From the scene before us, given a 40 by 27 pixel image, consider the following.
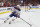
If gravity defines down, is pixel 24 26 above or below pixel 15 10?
below

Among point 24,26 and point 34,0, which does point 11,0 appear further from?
point 24,26

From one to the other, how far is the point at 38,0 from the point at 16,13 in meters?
7.98

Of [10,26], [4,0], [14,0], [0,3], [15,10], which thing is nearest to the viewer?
[10,26]

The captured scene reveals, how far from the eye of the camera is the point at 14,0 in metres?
8.58

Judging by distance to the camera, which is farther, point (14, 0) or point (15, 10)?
point (14, 0)

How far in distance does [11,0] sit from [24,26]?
5.93m

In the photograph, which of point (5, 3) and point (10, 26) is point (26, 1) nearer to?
point (5, 3)

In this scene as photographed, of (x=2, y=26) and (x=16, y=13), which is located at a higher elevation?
(x=16, y=13)

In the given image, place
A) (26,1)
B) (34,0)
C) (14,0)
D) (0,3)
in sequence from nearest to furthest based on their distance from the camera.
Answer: (0,3)
(14,0)
(26,1)
(34,0)

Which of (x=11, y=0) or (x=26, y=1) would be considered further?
(x=26, y=1)

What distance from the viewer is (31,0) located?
10.1 meters

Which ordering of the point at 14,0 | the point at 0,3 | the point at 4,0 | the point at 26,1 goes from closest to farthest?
1. the point at 0,3
2. the point at 4,0
3. the point at 14,0
4. the point at 26,1

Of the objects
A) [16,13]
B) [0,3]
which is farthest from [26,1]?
[16,13]

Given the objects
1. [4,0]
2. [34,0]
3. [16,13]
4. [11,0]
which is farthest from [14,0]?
[16,13]
